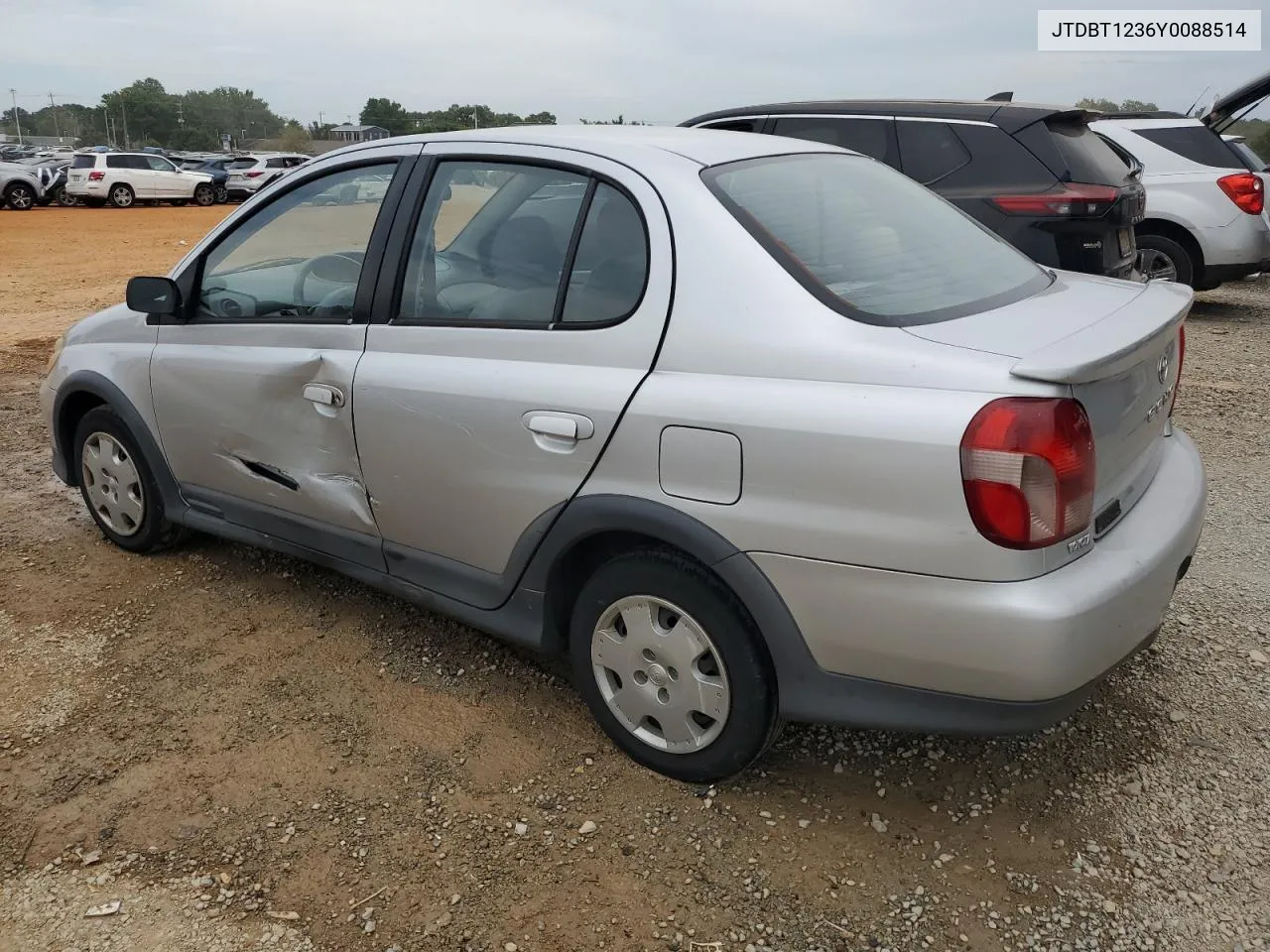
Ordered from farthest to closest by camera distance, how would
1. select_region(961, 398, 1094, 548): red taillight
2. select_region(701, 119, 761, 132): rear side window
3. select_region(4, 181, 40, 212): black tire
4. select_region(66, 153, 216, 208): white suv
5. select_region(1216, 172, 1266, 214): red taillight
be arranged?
select_region(66, 153, 216, 208): white suv → select_region(4, 181, 40, 212): black tire → select_region(1216, 172, 1266, 214): red taillight → select_region(701, 119, 761, 132): rear side window → select_region(961, 398, 1094, 548): red taillight

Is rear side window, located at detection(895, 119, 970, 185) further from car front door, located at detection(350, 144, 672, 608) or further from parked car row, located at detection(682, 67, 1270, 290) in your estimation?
car front door, located at detection(350, 144, 672, 608)

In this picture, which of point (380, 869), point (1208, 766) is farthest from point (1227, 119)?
point (380, 869)

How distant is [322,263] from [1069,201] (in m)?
4.79

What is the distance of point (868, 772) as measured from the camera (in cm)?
288

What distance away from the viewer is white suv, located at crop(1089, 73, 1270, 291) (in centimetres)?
909

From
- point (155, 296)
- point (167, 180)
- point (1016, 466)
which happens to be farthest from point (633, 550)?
point (167, 180)

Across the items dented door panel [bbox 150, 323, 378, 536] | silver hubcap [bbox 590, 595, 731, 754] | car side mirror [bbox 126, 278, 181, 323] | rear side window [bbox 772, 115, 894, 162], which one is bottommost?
silver hubcap [bbox 590, 595, 731, 754]

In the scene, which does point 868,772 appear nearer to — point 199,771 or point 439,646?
point 439,646


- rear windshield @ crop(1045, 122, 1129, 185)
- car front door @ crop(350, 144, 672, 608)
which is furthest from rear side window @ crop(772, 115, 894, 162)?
car front door @ crop(350, 144, 672, 608)

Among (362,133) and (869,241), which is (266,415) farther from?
(362,133)

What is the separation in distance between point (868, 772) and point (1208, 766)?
0.93 meters

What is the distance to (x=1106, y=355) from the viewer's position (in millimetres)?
2256

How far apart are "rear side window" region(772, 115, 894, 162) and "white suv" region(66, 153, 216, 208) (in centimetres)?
2475

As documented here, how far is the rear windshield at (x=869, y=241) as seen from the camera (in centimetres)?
253
